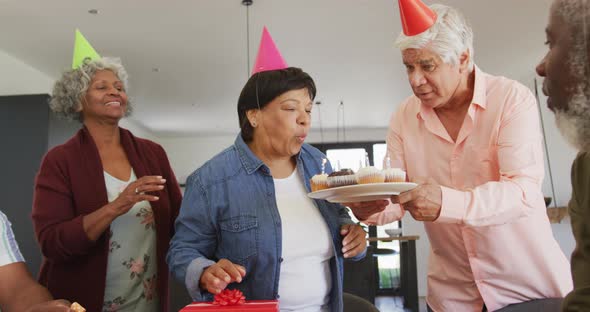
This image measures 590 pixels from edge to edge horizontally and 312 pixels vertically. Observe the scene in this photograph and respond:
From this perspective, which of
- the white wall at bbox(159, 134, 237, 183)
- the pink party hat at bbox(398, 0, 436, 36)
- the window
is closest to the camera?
the pink party hat at bbox(398, 0, 436, 36)

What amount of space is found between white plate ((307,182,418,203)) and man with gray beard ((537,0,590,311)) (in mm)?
355

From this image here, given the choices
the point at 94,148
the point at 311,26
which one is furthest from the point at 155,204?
the point at 311,26

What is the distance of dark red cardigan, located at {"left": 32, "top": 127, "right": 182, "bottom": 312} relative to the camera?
1.40 metres

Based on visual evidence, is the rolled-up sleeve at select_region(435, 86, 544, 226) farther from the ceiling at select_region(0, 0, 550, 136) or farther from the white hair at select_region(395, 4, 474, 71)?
the ceiling at select_region(0, 0, 550, 136)

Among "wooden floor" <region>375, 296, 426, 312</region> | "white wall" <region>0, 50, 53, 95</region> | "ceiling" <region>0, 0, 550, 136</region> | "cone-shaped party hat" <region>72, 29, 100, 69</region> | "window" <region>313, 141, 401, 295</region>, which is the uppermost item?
"ceiling" <region>0, 0, 550, 136</region>

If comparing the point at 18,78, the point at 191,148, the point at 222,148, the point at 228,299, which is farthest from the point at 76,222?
the point at 191,148

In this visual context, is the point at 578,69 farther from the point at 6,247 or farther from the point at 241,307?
the point at 6,247

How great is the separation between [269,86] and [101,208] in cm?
61

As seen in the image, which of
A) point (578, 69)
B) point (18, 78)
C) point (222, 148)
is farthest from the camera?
point (222, 148)

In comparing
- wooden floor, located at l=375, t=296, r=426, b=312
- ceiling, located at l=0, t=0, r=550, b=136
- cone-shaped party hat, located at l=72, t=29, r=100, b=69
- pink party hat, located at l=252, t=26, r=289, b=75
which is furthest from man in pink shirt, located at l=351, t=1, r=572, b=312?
wooden floor, located at l=375, t=296, r=426, b=312

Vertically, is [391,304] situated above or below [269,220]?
below

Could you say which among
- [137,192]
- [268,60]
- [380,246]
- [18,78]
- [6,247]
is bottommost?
[380,246]

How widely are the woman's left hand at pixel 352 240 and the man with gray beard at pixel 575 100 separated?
1.95 feet

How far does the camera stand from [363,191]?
1.03 metres
